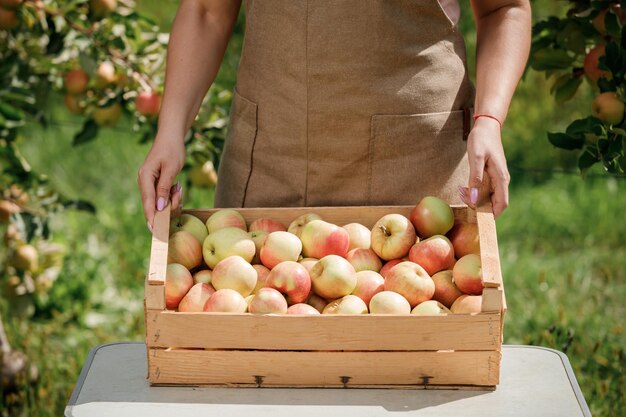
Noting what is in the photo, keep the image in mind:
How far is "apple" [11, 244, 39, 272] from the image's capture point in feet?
9.09

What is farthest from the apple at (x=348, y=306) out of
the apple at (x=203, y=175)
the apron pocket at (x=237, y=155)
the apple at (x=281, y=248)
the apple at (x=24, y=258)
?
the apple at (x=24, y=258)

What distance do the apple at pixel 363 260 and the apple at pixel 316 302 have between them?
10 centimetres

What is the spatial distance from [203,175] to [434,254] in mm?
1295

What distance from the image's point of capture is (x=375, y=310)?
135 cm

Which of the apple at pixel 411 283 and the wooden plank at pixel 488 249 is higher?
the wooden plank at pixel 488 249

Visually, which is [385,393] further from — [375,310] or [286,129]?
[286,129]

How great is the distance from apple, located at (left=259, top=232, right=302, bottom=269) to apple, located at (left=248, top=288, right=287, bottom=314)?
15 cm

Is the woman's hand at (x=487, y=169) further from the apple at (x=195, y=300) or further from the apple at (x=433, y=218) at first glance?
the apple at (x=195, y=300)

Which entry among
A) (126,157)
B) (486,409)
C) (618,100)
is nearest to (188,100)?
(486,409)

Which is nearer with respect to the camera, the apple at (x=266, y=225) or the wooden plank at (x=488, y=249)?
the wooden plank at (x=488, y=249)

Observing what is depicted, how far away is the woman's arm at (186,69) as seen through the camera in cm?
156

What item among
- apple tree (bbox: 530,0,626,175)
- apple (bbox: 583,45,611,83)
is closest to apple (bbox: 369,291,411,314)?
apple tree (bbox: 530,0,626,175)

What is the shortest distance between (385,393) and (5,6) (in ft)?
5.50

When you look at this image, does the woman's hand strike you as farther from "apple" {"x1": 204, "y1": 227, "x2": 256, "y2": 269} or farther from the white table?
"apple" {"x1": 204, "y1": 227, "x2": 256, "y2": 269}
